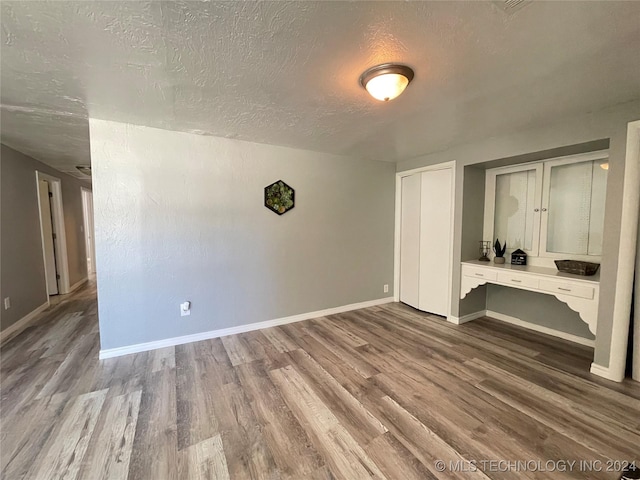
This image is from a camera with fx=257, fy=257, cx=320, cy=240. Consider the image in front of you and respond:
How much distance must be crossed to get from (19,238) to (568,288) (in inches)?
246

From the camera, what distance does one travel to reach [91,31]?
4.17ft

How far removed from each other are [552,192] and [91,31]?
13.8 ft

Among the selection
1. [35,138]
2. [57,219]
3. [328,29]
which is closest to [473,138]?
[328,29]

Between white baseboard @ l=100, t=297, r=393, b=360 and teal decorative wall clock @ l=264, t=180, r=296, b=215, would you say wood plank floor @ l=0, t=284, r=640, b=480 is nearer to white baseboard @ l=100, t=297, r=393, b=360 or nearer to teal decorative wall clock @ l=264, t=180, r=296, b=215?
white baseboard @ l=100, t=297, r=393, b=360

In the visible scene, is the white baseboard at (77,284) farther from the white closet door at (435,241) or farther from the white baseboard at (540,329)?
the white baseboard at (540,329)

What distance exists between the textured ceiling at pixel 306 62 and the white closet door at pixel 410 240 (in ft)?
4.83

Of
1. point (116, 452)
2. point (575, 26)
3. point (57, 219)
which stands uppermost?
point (575, 26)

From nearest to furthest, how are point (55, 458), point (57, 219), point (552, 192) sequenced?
point (55, 458)
point (552, 192)
point (57, 219)

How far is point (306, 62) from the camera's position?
1521 millimetres

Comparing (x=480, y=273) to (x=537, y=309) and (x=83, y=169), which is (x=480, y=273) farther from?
(x=83, y=169)

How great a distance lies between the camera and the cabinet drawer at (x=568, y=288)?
2.29 meters

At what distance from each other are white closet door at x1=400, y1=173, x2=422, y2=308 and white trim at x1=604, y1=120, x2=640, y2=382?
199cm

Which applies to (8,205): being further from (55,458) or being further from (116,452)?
(116,452)

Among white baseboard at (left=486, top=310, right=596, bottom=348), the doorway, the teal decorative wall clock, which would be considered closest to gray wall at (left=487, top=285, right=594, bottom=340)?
white baseboard at (left=486, top=310, right=596, bottom=348)
